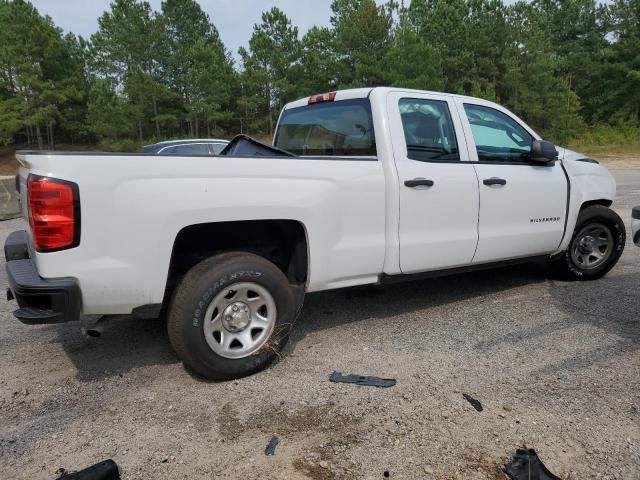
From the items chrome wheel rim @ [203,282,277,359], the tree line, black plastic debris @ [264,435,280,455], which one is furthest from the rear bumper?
the tree line

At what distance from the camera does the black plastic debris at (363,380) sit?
311 cm

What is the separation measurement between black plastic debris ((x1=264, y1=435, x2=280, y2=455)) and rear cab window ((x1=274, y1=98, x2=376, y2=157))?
2.14 meters

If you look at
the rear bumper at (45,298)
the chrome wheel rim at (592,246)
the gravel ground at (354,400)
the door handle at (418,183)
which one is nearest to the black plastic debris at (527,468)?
the gravel ground at (354,400)

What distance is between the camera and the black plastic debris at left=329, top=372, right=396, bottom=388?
3109 millimetres

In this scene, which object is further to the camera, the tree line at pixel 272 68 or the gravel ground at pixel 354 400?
the tree line at pixel 272 68

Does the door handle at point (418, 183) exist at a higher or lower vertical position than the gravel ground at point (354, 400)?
higher

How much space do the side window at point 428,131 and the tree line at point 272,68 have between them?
104 feet

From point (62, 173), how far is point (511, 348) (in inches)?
124

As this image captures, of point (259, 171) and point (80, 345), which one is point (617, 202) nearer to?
point (259, 171)

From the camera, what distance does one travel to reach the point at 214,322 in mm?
3113

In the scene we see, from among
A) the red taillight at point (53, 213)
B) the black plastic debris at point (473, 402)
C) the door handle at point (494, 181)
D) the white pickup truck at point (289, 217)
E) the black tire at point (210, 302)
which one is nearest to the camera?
the red taillight at point (53, 213)

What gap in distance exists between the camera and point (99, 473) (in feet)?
7.40

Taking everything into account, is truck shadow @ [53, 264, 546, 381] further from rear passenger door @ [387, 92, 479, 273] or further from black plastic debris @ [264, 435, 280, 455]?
black plastic debris @ [264, 435, 280, 455]

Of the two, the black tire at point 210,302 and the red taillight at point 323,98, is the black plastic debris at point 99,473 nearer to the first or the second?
the black tire at point 210,302
